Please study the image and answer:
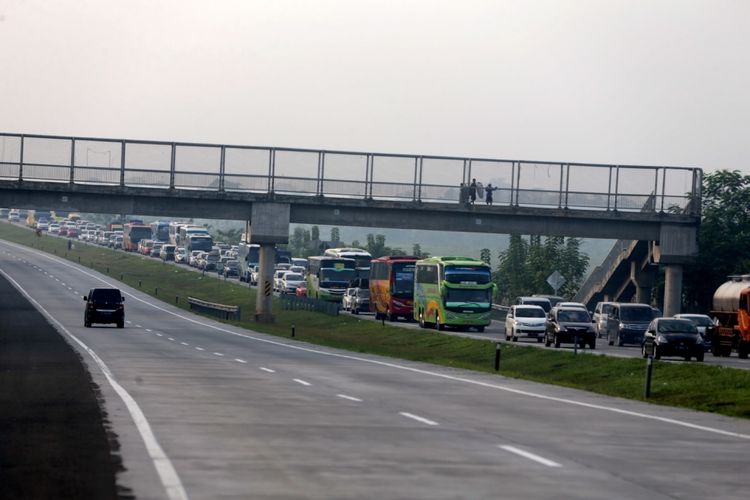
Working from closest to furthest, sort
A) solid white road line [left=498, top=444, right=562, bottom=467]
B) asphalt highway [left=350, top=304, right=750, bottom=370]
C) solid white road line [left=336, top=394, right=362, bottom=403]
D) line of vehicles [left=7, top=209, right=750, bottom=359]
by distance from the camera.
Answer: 1. solid white road line [left=498, top=444, right=562, bottom=467]
2. solid white road line [left=336, top=394, right=362, bottom=403]
3. asphalt highway [left=350, top=304, right=750, bottom=370]
4. line of vehicles [left=7, top=209, right=750, bottom=359]

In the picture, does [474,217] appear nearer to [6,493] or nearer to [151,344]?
[151,344]

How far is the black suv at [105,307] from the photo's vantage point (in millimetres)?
69375

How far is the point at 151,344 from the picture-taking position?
171 feet

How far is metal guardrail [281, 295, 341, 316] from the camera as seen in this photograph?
291 ft

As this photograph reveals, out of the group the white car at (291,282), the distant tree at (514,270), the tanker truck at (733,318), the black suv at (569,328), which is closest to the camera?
the tanker truck at (733,318)

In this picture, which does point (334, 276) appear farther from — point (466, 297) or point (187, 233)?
point (187, 233)

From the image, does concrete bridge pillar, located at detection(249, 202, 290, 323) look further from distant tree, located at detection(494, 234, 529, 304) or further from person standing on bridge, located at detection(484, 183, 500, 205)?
distant tree, located at detection(494, 234, 529, 304)

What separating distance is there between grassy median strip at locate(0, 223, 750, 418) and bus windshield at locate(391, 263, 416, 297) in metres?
3.36

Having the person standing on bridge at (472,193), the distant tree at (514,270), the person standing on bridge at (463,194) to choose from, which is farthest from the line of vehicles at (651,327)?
the distant tree at (514,270)

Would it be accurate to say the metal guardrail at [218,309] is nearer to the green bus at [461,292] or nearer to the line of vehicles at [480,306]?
the line of vehicles at [480,306]

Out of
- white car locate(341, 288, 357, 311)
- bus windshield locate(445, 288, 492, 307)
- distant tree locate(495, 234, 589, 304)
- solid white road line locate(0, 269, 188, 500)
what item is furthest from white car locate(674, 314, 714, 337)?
white car locate(341, 288, 357, 311)

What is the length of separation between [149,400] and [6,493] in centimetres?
1156

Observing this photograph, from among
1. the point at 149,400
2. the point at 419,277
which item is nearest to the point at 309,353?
the point at 149,400

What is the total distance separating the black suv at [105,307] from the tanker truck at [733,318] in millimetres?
29014
